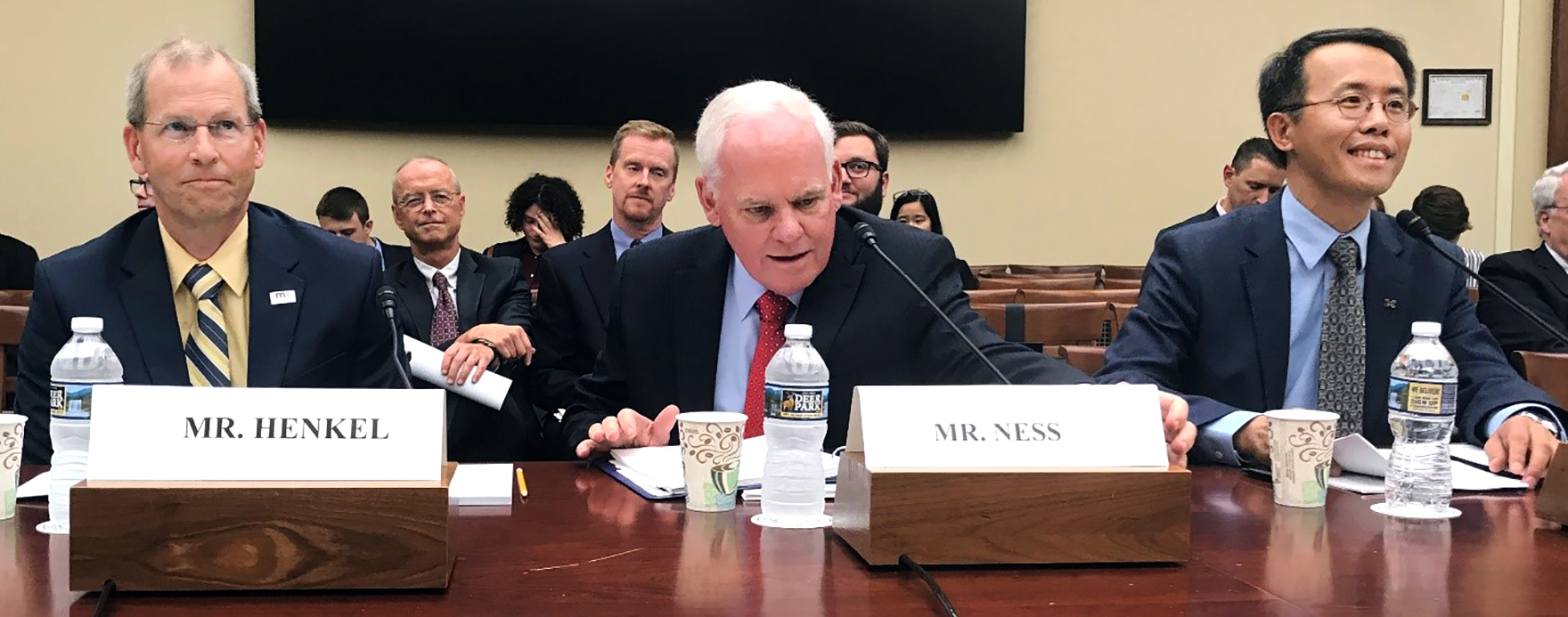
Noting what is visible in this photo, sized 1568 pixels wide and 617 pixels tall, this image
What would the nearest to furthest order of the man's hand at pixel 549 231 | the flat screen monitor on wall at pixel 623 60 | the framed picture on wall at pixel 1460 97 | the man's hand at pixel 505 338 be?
the man's hand at pixel 505 338
the man's hand at pixel 549 231
the flat screen monitor on wall at pixel 623 60
the framed picture on wall at pixel 1460 97

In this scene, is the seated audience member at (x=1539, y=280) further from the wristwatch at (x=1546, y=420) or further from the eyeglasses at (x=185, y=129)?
the eyeglasses at (x=185, y=129)

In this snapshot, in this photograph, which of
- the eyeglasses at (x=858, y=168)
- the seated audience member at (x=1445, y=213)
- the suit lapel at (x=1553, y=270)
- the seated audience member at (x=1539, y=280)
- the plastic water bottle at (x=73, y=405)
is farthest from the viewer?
the seated audience member at (x=1445, y=213)

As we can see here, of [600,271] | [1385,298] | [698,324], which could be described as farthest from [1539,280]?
[698,324]

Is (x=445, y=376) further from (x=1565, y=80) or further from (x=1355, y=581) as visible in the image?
(x=1565, y=80)

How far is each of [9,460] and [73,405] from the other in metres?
0.09

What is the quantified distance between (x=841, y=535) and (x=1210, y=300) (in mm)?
1101

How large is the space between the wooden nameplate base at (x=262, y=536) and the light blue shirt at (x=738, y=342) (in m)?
0.95

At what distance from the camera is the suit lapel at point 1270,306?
217cm

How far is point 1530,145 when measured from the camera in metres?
8.00

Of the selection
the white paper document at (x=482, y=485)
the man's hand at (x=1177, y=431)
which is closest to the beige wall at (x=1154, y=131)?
the white paper document at (x=482, y=485)

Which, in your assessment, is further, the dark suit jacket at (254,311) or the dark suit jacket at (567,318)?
the dark suit jacket at (567,318)

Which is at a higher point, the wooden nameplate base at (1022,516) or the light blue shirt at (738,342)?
the light blue shirt at (738,342)

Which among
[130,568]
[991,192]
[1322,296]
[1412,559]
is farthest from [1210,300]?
[991,192]

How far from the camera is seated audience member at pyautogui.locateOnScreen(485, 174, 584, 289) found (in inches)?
217
